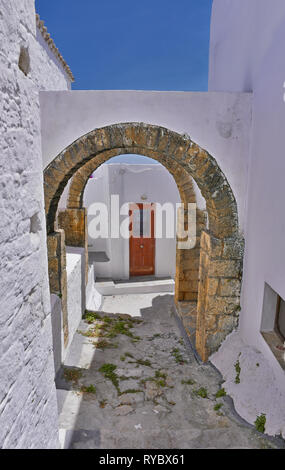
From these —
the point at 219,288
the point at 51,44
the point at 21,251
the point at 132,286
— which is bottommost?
the point at 132,286

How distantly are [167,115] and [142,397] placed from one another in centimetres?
366

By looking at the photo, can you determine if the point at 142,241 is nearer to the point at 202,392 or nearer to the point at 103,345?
the point at 103,345

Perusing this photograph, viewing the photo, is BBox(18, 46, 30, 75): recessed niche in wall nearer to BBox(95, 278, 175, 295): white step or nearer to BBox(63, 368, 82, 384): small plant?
BBox(63, 368, 82, 384): small plant

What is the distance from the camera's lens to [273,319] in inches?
140

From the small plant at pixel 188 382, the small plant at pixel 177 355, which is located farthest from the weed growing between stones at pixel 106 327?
the small plant at pixel 188 382

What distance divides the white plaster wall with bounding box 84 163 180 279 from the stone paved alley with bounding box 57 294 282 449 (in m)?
4.39

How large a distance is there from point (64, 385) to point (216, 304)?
2.34m

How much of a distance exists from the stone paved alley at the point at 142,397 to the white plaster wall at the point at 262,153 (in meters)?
0.52

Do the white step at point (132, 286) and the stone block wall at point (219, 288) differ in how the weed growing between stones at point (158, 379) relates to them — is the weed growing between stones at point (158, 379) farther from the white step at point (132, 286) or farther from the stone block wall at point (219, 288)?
the white step at point (132, 286)

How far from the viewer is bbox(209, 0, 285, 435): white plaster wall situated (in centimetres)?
309

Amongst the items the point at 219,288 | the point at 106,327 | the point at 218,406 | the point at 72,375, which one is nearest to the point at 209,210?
the point at 219,288

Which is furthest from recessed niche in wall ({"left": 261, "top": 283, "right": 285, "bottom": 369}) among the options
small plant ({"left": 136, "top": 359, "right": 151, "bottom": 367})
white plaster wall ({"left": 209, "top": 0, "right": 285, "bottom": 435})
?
small plant ({"left": 136, "top": 359, "right": 151, "bottom": 367})
